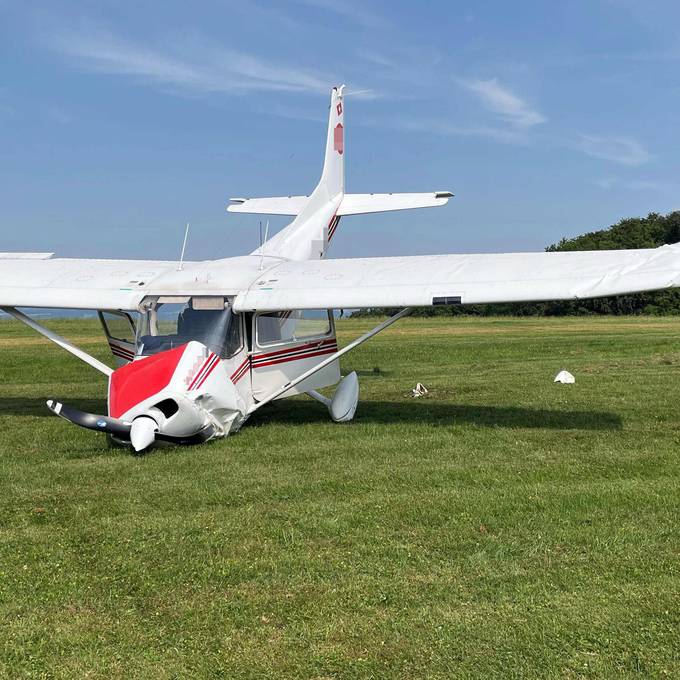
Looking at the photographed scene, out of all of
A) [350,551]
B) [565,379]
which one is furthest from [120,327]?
[565,379]

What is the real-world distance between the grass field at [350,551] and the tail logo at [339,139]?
33.6 ft

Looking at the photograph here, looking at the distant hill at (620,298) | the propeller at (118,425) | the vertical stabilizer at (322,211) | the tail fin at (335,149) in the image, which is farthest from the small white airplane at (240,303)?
the distant hill at (620,298)

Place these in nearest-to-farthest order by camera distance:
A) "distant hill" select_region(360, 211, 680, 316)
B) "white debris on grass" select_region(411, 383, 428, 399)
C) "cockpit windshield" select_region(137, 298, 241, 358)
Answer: "cockpit windshield" select_region(137, 298, 241, 358), "white debris on grass" select_region(411, 383, 428, 399), "distant hill" select_region(360, 211, 680, 316)

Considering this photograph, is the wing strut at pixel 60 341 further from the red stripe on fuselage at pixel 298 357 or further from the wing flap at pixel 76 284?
the red stripe on fuselage at pixel 298 357

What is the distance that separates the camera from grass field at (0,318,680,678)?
12.6 feet

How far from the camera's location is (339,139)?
19406mm

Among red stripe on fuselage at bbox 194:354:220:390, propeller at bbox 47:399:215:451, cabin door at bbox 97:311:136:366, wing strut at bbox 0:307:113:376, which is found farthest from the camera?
cabin door at bbox 97:311:136:366

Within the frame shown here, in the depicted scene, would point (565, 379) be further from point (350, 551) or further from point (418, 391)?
point (350, 551)

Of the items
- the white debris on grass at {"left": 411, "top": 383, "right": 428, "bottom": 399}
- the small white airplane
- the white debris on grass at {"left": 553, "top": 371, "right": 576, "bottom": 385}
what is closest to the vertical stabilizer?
the small white airplane

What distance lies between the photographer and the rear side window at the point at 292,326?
10703 mm

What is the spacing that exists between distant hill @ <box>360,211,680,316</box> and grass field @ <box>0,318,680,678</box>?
55.5 m

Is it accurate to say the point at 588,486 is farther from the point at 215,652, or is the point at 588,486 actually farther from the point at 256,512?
the point at 215,652

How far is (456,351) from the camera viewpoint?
24.2 metres

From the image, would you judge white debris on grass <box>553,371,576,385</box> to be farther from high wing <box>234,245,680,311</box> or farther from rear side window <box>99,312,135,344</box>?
rear side window <box>99,312,135,344</box>
